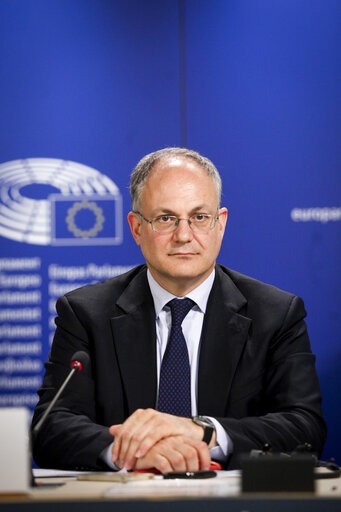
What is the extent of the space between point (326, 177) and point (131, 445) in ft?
7.30

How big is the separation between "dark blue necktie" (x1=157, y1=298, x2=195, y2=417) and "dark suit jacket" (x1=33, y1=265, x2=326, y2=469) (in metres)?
0.04

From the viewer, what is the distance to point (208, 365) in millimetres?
2443

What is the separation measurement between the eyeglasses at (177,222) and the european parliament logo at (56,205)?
4.12ft

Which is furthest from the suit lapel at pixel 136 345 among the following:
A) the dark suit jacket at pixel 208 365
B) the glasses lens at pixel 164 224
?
the glasses lens at pixel 164 224

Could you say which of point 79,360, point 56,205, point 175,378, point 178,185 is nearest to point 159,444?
point 79,360

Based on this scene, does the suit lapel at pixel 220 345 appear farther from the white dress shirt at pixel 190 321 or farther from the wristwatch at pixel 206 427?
the wristwatch at pixel 206 427

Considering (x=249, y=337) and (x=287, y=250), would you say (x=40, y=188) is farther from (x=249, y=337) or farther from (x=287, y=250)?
(x=249, y=337)

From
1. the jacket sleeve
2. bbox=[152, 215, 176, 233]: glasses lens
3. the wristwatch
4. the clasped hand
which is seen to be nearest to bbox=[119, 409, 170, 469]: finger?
the clasped hand

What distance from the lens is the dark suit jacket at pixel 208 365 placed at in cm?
231

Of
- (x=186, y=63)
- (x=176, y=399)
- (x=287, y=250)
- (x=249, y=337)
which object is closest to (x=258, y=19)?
(x=186, y=63)

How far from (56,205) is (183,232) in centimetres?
144

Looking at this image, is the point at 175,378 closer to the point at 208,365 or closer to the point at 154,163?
the point at 208,365

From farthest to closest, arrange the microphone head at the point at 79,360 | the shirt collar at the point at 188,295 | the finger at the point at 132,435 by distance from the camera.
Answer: the shirt collar at the point at 188,295 < the finger at the point at 132,435 < the microphone head at the point at 79,360

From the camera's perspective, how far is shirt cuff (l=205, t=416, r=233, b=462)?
212 centimetres
